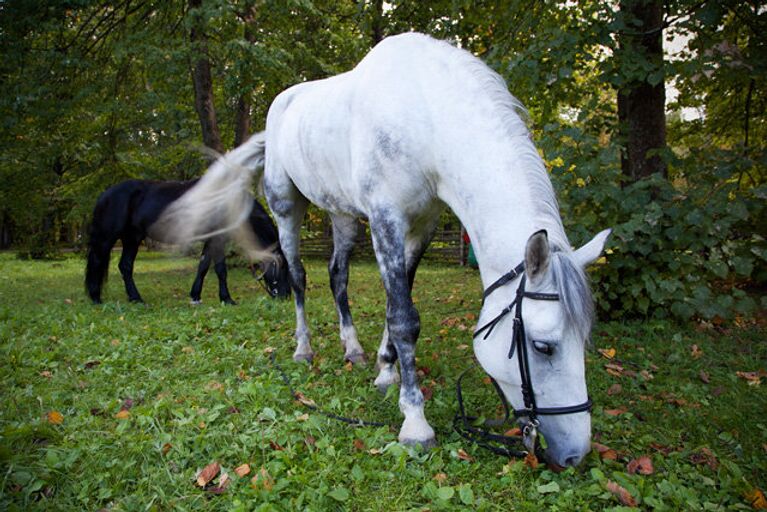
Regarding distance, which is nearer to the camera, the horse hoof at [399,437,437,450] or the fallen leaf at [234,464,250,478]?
the fallen leaf at [234,464,250,478]

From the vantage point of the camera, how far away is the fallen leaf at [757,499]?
2.10 m

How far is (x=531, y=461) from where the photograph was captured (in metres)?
2.39

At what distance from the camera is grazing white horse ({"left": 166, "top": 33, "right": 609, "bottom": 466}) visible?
219cm

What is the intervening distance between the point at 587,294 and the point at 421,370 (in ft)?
6.90

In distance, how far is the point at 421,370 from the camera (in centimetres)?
402

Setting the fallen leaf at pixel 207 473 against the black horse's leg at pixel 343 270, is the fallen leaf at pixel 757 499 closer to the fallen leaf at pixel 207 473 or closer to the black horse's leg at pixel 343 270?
the fallen leaf at pixel 207 473

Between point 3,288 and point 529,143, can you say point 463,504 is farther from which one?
point 3,288

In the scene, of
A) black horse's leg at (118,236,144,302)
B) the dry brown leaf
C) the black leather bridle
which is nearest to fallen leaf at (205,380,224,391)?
the black leather bridle

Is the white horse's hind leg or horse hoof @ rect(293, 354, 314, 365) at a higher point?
the white horse's hind leg

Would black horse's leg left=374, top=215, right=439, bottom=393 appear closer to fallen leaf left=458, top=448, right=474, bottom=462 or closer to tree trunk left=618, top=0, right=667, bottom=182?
fallen leaf left=458, top=448, right=474, bottom=462

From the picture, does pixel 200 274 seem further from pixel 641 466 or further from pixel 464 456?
pixel 641 466

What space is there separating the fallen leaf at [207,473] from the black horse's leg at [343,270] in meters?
2.01

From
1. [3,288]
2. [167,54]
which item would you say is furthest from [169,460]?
[3,288]

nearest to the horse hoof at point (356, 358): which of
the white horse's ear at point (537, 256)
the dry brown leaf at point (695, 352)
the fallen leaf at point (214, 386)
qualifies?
the fallen leaf at point (214, 386)
